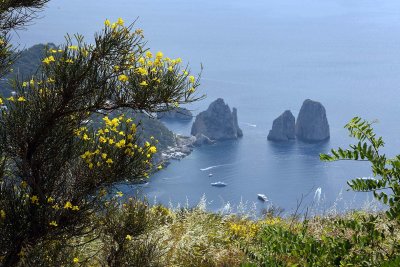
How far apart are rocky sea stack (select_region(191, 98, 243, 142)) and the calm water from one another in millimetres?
2660

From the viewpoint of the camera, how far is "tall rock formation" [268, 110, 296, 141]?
98406 millimetres

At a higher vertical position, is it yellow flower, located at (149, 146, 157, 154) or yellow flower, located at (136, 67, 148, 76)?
yellow flower, located at (136, 67, 148, 76)

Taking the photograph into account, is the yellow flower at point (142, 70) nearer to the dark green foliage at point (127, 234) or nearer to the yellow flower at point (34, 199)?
the yellow flower at point (34, 199)

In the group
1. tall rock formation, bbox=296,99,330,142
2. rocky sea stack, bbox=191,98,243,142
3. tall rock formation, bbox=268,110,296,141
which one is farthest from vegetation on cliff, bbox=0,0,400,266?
rocky sea stack, bbox=191,98,243,142

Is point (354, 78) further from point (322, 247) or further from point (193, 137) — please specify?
point (322, 247)

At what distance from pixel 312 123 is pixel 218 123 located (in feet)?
62.4

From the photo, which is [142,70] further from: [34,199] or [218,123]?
[218,123]

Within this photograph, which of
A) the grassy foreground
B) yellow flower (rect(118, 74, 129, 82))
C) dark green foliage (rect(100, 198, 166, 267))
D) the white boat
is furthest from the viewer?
the white boat

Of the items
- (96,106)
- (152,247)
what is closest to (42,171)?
(96,106)

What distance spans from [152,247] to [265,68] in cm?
13865

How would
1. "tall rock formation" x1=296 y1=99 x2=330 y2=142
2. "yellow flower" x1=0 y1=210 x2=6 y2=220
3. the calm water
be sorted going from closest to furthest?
"yellow flower" x1=0 y1=210 x2=6 y2=220
the calm water
"tall rock formation" x1=296 y1=99 x2=330 y2=142

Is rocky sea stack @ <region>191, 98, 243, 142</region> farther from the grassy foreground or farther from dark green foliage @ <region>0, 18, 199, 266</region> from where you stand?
dark green foliage @ <region>0, 18, 199, 266</region>

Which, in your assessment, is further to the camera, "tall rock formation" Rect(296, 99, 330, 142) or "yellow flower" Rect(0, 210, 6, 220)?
"tall rock formation" Rect(296, 99, 330, 142)

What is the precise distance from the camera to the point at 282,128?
324 feet
